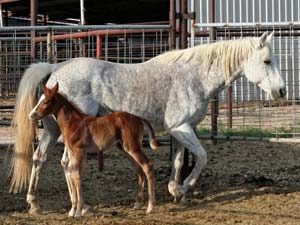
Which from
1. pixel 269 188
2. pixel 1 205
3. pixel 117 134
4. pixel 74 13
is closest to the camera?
pixel 117 134

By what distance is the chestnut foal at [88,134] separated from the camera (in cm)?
533

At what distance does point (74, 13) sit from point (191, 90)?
17.2 m

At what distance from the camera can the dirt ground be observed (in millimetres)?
5281

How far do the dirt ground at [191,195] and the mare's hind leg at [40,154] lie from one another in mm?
142

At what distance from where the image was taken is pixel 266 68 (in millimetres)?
6062

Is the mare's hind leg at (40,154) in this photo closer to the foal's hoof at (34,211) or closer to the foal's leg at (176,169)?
the foal's hoof at (34,211)

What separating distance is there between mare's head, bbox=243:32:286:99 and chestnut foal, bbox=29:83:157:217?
1.36 metres

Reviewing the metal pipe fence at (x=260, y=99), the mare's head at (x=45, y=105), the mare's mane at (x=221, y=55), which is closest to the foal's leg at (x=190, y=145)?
the mare's mane at (x=221, y=55)

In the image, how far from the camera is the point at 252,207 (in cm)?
570

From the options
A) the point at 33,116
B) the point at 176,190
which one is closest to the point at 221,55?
the point at 176,190

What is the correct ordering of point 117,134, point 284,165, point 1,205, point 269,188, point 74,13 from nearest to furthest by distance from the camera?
1. point 117,134
2. point 1,205
3. point 269,188
4. point 284,165
5. point 74,13

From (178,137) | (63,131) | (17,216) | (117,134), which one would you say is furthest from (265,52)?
(17,216)

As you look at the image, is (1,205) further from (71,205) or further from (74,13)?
(74,13)

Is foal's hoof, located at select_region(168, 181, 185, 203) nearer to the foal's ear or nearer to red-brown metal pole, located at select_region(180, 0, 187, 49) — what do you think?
the foal's ear
